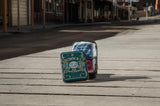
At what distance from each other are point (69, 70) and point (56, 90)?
2.25 feet

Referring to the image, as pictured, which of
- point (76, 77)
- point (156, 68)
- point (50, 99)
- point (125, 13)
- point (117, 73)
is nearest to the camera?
point (50, 99)

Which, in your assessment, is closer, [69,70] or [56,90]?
[56,90]

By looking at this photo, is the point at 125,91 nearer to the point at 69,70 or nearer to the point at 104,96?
the point at 104,96

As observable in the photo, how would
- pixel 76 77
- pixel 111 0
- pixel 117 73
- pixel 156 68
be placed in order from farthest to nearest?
pixel 111 0, pixel 156 68, pixel 117 73, pixel 76 77

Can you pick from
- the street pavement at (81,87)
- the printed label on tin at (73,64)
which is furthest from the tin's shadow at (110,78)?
the printed label on tin at (73,64)

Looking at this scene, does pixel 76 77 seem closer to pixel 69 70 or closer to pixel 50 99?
pixel 69 70

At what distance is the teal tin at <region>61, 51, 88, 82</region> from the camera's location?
18.4 feet

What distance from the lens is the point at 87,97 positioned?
455cm

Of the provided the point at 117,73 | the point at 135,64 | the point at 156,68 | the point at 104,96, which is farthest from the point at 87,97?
the point at 135,64

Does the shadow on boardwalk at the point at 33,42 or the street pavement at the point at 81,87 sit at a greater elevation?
the street pavement at the point at 81,87

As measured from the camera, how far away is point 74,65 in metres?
5.64

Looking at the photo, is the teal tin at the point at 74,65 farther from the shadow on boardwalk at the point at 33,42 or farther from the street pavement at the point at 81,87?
the shadow on boardwalk at the point at 33,42

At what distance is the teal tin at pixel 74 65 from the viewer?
220 inches

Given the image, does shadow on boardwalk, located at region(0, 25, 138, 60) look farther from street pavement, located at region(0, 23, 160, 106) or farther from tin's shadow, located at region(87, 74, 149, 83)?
tin's shadow, located at region(87, 74, 149, 83)
